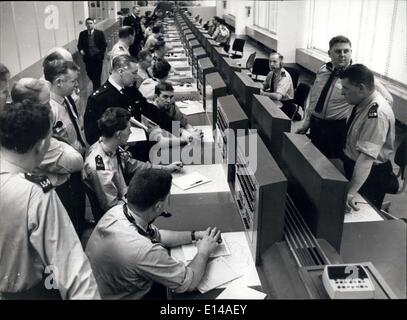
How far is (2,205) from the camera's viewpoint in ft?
4.23

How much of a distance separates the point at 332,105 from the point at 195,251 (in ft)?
6.12

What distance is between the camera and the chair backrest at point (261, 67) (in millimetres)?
5656

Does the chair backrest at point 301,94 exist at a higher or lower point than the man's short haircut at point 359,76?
lower

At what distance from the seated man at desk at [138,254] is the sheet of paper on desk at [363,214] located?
0.75 meters

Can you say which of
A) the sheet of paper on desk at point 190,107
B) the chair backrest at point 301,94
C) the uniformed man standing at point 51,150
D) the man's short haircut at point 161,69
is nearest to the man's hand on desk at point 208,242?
the uniformed man standing at point 51,150

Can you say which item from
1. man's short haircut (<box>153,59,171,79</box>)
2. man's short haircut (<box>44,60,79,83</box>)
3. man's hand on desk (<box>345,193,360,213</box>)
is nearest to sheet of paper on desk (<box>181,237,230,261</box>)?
man's hand on desk (<box>345,193,360,213</box>)

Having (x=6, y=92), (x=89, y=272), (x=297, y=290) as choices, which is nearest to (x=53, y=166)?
(x=6, y=92)

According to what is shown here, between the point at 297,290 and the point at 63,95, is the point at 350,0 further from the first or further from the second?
the point at 297,290

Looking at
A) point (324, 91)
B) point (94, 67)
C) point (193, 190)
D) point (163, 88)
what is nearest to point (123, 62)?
point (163, 88)

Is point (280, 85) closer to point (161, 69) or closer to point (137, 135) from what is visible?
point (161, 69)

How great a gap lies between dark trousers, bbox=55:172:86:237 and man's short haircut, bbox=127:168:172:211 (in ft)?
3.49

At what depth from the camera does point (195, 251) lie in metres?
1.84

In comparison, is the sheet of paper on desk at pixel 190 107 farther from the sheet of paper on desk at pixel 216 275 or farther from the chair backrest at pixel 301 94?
the sheet of paper on desk at pixel 216 275

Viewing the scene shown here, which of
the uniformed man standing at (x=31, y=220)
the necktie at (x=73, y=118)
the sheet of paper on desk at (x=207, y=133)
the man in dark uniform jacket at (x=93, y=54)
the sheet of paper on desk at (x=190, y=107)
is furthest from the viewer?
the man in dark uniform jacket at (x=93, y=54)
